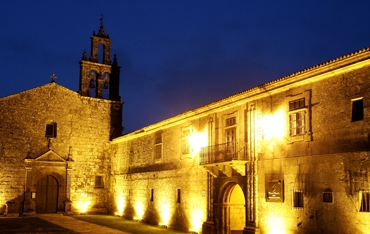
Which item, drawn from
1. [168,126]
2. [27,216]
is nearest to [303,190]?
[168,126]

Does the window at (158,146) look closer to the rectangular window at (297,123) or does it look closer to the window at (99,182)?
the window at (99,182)

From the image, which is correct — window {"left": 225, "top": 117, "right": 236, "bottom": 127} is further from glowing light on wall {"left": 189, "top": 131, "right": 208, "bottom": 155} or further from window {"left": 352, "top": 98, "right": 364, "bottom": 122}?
window {"left": 352, "top": 98, "right": 364, "bottom": 122}

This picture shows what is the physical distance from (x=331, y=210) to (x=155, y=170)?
13639 mm

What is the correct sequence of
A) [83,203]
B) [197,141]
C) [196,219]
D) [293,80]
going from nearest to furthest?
[293,80], [196,219], [197,141], [83,203]

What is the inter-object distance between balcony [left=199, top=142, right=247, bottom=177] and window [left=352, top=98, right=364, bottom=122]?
5140 mm

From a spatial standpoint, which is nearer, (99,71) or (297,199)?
(297,199)

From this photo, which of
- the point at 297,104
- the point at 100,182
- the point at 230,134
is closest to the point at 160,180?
the point at 230,134

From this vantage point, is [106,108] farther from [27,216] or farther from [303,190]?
[303,190]

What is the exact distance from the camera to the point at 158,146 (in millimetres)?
24234

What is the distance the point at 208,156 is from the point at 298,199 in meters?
5.22

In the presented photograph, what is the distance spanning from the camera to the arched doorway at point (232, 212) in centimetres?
1722

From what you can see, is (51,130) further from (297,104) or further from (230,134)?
(297,104)

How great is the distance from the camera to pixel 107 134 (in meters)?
31.8

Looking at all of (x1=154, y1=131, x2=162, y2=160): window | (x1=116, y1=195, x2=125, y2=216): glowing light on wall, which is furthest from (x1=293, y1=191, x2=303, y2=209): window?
(x1=116, y1=195, x2=125, y2=216): glowing light on wall
